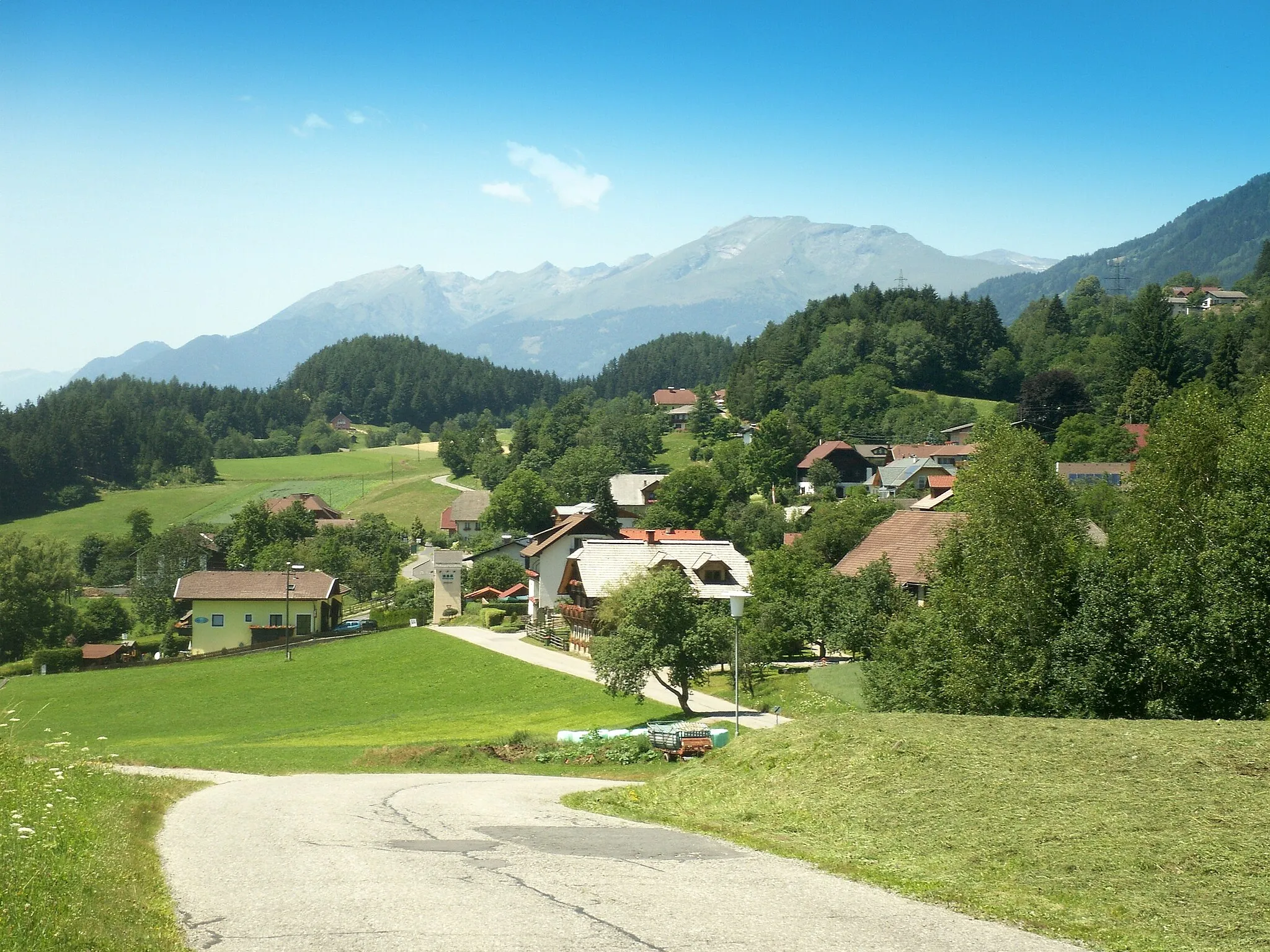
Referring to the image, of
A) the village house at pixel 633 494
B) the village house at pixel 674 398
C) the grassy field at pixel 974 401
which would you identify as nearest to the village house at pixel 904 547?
the village house at pixel 633 494

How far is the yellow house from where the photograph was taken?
74.2 meters

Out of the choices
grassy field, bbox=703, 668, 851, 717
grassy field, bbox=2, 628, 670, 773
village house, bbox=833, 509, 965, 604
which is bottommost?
grassy field, bbox=2, 628, 670, 773

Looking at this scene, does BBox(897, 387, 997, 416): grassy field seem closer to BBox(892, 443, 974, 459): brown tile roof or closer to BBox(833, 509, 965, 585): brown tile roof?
BBox(892, 443, 974, 459): brown tile roof

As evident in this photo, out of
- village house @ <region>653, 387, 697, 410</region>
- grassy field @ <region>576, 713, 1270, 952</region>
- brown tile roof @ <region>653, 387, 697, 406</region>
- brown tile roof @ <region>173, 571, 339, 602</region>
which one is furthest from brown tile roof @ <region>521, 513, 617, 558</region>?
brown tile roof @ <region>653, 387, 697, 406</region>

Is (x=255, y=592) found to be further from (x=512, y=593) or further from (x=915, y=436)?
(x=915, y=436)

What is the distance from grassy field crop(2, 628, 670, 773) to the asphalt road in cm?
1518

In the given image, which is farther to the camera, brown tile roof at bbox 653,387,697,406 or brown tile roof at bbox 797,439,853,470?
brown tile roof at bbox 653,387,697,406

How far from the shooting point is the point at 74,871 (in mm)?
9773

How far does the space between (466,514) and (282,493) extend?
44.6 m

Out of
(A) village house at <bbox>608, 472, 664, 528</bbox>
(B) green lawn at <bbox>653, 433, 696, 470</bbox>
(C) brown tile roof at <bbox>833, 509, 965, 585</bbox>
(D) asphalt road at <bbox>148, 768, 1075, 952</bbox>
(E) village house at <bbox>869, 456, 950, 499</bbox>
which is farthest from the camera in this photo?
(B) green lawn at <bbox>653, 433, 696, 470</bbox>

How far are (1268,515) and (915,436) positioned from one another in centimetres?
9658

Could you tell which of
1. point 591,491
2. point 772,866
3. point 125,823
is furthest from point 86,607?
point 772,866

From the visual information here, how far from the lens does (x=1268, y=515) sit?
85.1ft

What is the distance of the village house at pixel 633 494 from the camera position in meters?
106
